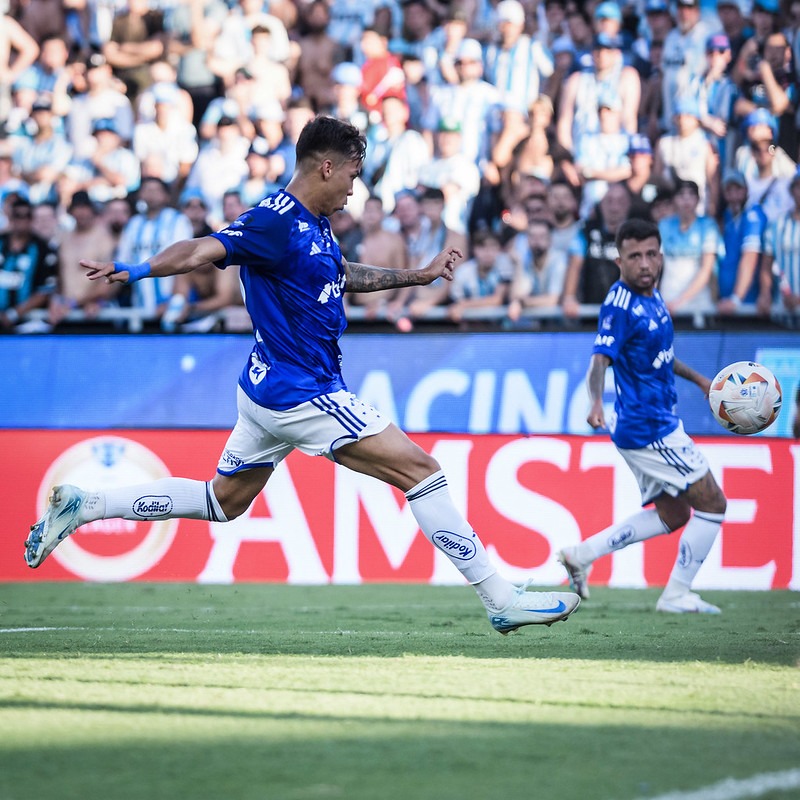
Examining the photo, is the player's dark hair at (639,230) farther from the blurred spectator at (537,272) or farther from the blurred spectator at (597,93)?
the blurred spectator at (597,93)

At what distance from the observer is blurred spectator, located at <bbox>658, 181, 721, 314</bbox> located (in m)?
12.0

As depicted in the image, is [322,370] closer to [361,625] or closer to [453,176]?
[361,625]

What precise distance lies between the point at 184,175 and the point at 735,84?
19.5ft

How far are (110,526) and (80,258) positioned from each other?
391 cm

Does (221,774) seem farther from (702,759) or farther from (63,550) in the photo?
(63,550)

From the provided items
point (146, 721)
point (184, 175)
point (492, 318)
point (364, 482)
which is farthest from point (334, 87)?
point (146, 721)

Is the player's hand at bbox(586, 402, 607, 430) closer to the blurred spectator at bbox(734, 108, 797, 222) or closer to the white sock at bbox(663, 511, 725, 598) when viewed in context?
the white sock at bbox(663, 511, 725, 598)

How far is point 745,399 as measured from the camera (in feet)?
→ 25.1

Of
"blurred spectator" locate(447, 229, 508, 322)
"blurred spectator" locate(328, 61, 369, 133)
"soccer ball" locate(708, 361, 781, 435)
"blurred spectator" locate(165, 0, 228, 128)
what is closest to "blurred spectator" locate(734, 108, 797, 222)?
"blurred spectator" locate(447, 229, 508, 322)

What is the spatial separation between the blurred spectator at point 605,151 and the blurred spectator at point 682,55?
1.76ft

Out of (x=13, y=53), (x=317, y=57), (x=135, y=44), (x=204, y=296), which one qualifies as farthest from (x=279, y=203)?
(x=13, y=53)

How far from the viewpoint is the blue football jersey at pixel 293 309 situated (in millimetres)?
5832

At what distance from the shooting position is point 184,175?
1438 cm

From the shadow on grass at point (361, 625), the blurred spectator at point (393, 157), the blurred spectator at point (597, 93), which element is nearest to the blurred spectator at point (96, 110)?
the blurred spectator at point (393, 157)
